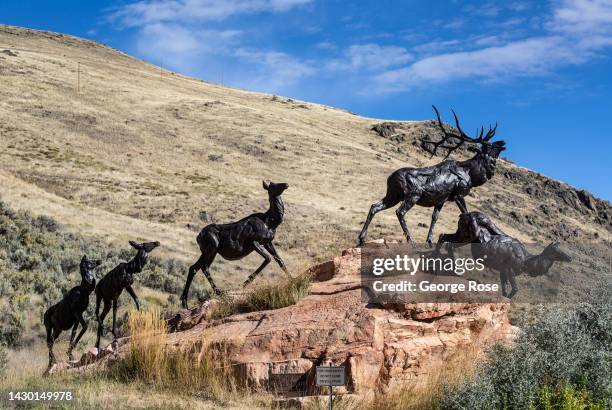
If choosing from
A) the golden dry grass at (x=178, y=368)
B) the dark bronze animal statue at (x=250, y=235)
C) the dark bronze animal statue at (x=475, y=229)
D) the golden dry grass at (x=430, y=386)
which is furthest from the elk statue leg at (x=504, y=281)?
the dark bronze animal statue at (x=250, y=235)

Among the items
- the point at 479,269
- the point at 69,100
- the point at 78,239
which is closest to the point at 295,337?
the point at 479,269

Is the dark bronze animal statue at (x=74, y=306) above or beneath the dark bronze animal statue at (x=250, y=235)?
beneath

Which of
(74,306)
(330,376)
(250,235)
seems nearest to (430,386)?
(330,376)

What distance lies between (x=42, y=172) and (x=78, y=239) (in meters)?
17.0

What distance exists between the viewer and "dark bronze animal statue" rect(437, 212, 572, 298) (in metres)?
9.84

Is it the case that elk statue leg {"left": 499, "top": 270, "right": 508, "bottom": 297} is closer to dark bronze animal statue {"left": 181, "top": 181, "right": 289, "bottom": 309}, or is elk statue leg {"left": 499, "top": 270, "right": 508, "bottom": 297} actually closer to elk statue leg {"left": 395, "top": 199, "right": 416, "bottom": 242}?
elk statue leg {"left": 395, "top": 199, "right": 416, "bottom": 242}

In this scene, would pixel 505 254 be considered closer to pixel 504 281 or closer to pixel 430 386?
pixel 504 281

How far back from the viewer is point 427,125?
89.2 meters

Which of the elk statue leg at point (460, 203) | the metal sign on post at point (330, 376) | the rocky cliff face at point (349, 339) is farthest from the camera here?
the elk statue leg at point (460, 203)

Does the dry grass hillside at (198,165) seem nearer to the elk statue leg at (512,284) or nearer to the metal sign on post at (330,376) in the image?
the elk statue leg at (512,284)

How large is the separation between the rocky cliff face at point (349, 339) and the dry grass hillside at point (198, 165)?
43.6ft

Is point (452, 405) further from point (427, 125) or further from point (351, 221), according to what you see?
point (427, 125)

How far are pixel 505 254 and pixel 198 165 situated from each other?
47699 millimetres

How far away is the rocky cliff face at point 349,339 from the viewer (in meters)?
8.60
